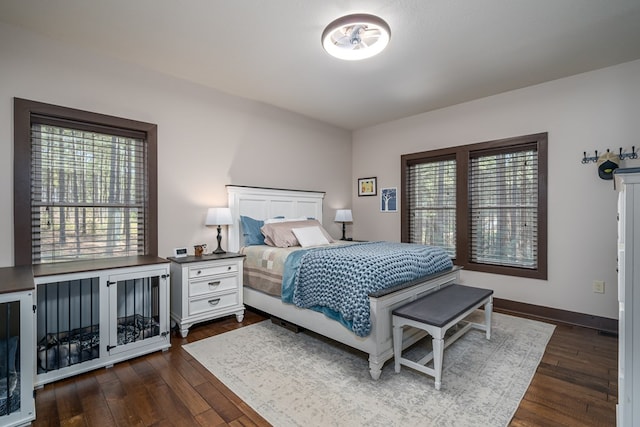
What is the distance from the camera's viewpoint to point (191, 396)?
1.94 m

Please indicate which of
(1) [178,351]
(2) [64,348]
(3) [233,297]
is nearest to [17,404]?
(2) [64,348]

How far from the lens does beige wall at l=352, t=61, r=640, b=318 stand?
9.92 feet

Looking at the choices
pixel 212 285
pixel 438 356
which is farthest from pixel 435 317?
pixel 212 285

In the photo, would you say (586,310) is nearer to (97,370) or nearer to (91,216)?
(97,370)

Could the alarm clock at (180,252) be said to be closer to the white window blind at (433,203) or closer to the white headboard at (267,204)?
the white headboard at (267,204)

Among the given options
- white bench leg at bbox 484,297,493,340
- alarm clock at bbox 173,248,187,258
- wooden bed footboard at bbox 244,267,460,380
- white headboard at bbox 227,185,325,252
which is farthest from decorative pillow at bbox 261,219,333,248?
white bench leg at bbox 484,297,493,340

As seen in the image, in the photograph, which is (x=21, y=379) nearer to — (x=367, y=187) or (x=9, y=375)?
(x=9, y=375)

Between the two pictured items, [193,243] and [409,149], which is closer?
[193,243]

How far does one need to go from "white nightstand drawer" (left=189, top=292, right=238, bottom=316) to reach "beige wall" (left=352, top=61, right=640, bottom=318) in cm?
301

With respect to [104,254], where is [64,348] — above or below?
below

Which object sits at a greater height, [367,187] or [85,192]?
[367,187]

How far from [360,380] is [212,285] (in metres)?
1.73

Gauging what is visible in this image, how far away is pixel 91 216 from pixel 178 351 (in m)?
1.52

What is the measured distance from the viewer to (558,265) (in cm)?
336
